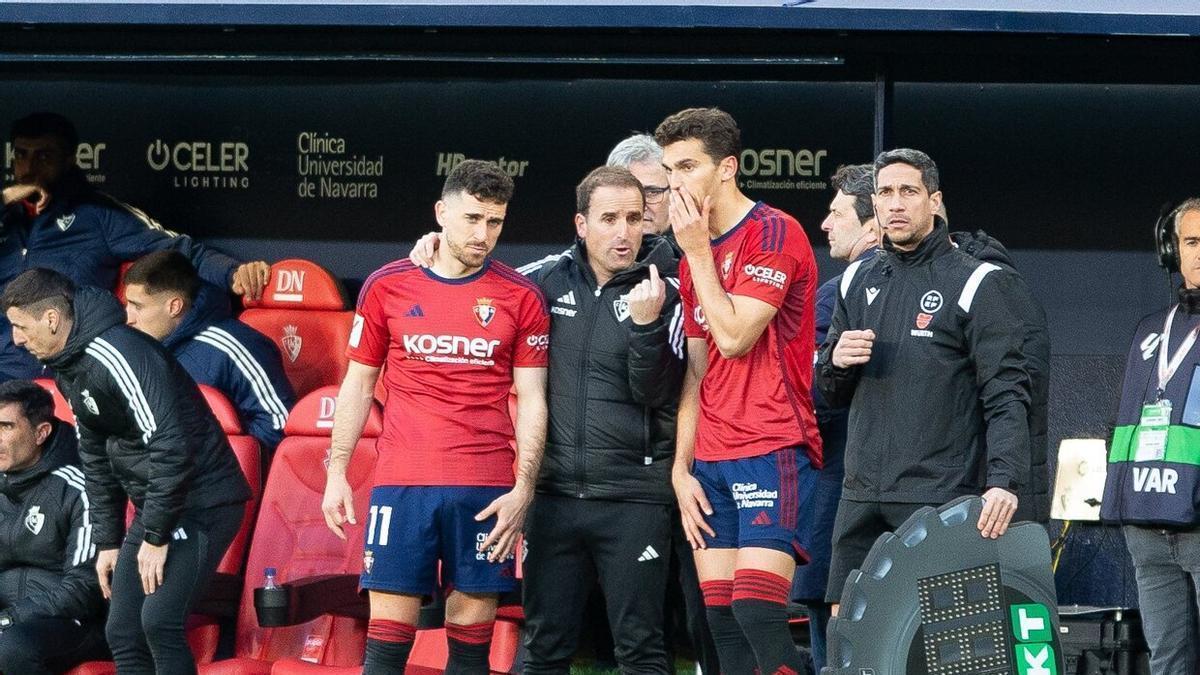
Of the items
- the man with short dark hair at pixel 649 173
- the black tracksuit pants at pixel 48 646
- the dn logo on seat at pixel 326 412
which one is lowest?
the black tracksuit pants at pixel 48 646

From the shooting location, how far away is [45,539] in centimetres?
704

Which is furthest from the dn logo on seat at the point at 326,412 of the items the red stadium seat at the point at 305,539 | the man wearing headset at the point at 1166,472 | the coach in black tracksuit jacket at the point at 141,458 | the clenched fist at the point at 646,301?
the man wearing headset at the point at 1166,472

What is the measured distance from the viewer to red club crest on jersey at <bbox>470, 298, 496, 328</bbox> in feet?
18.5

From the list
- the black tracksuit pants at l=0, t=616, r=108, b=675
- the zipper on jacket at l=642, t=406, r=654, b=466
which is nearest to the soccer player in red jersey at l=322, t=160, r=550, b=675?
the zipper on jacket at l=642, t=406, r=654, b=466

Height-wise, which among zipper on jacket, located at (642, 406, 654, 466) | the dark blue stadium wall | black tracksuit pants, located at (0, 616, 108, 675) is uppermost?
the dark blue stadium wall

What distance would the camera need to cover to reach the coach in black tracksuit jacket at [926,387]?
5164 mm

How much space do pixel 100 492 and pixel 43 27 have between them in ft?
5.83

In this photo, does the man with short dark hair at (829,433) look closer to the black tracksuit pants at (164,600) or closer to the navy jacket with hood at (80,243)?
the black tracksuit pants at (164,600)

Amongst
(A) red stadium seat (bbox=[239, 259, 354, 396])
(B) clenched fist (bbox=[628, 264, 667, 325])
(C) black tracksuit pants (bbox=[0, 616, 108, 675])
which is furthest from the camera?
(A) red stadium seat (bbox=[239, 259, 354, 396])

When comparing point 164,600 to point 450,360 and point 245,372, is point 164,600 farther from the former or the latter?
point 245,372

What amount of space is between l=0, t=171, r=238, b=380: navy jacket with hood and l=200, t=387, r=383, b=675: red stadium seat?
53.1 inches

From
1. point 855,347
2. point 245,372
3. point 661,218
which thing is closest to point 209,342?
point 245,372

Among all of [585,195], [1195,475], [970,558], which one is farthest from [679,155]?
[1195,475]

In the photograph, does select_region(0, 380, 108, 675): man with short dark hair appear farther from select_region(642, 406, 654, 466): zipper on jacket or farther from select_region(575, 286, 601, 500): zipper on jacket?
select_region(642, 406, 654, 466): zipper on jacket
